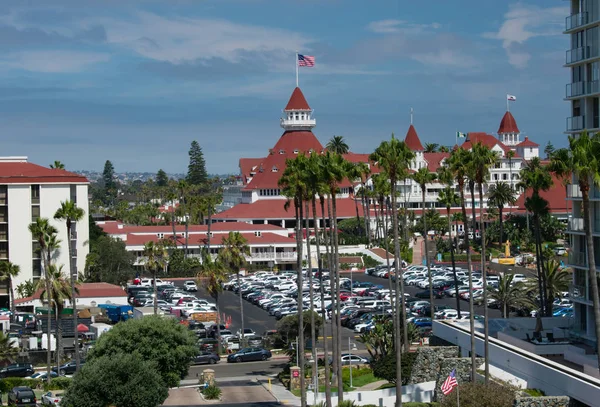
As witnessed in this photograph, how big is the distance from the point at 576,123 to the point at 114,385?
24.4 m

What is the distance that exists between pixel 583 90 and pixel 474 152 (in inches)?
225

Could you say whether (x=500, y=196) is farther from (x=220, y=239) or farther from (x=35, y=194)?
(x=35, y=194)

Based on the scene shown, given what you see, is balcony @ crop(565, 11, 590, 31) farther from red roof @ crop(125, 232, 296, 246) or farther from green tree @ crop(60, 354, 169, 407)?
red roof @ crop(125, 232, 296, 246)

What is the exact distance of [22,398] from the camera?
49000mm

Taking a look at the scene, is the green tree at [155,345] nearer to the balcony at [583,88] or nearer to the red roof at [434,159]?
the balcony at [583,88]

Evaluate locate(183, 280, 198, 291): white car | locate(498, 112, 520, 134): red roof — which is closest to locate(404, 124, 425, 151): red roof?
locate(498, 112, 520, 134): red roof

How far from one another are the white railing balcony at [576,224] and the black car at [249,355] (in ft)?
79.7

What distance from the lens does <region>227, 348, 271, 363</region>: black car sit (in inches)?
2505

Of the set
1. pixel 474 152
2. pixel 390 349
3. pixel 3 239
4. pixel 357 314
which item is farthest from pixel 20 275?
pixel 474 152

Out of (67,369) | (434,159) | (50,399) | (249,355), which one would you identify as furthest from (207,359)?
(434,159)

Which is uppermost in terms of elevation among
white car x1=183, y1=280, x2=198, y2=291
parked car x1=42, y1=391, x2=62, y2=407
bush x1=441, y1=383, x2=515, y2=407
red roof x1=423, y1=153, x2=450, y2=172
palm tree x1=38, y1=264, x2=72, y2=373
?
red roof x1=423, y1=153, x2=450, y2=172

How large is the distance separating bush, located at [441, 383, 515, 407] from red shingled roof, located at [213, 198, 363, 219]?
91030 millimetres

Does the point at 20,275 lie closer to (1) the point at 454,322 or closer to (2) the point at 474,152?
(1) the point at 454,322

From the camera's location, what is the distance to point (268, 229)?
396 ft
